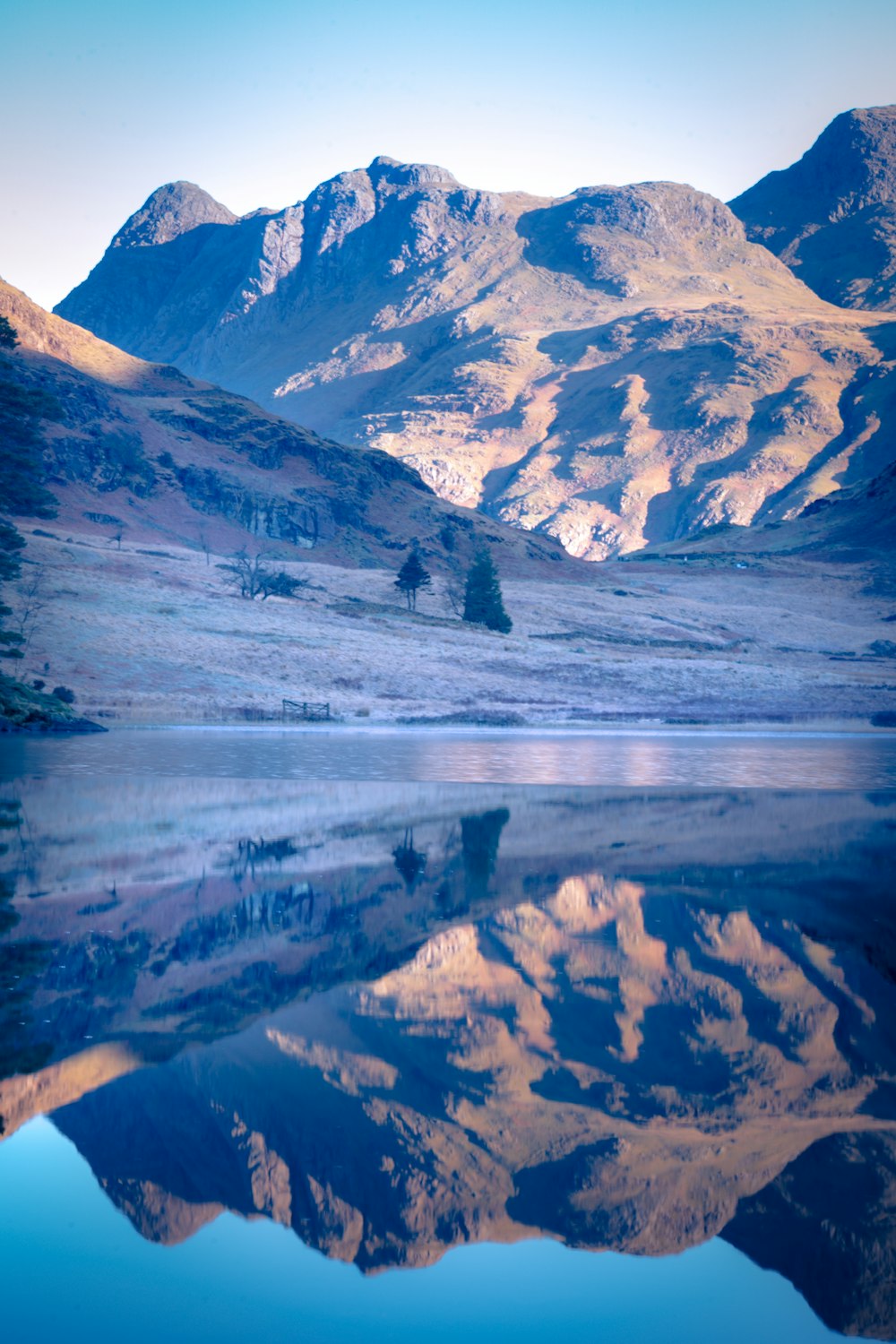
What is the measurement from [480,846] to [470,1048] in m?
9.23

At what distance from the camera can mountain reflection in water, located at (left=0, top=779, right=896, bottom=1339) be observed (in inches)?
222

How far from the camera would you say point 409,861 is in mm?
15383

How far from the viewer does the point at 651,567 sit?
440 ft

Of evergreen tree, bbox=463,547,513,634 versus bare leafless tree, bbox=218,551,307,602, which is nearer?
bare leafless tree, bbox=218,551,307,602

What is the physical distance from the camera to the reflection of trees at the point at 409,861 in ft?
45.7

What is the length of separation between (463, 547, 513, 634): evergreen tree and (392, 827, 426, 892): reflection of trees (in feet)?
198

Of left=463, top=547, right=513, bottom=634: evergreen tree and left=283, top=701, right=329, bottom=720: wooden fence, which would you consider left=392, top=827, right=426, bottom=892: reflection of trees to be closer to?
left=283, top=701, right=329, bottom=720: wooden fence

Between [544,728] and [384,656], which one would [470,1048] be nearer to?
[544,728]

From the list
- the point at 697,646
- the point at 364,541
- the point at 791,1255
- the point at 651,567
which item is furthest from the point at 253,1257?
the point at 651,567

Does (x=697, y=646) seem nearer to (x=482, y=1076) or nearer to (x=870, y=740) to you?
(x=870, y=740)

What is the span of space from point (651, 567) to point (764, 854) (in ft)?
395

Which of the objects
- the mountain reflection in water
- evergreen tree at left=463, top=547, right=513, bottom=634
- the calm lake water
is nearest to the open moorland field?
evergreen tree at left=463, top=547, right=513, bottom=634

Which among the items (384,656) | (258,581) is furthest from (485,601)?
(384,656)

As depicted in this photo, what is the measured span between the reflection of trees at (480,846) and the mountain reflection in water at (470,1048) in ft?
0.44
